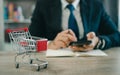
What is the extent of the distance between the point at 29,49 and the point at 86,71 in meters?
0.24

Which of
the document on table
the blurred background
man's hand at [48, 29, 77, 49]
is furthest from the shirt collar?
the blurred background

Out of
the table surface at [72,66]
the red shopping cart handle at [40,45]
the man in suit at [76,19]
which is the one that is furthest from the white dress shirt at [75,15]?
the red shopping cart handle at [40,45]

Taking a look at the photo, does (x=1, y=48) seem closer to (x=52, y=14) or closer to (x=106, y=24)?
(x=52, y=14)

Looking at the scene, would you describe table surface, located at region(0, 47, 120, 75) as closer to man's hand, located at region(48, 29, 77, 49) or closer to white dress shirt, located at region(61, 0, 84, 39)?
man's hand, located at region(48, 29, 77, 49)

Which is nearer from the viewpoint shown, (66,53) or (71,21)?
(66,53)

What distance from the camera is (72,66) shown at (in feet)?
3.54

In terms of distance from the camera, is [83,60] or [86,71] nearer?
[86,71]

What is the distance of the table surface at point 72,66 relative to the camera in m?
0.98

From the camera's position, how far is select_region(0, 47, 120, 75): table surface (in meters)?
0.98

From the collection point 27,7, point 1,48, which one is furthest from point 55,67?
point 27,7

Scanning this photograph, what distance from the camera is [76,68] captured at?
1041 mm

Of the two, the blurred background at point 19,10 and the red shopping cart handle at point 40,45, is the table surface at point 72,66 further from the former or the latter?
the blurred background at point 19,10

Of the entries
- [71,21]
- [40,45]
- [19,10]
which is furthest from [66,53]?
[19,10]

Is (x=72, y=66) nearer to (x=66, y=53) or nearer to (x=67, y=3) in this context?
(x=66, y=53)
